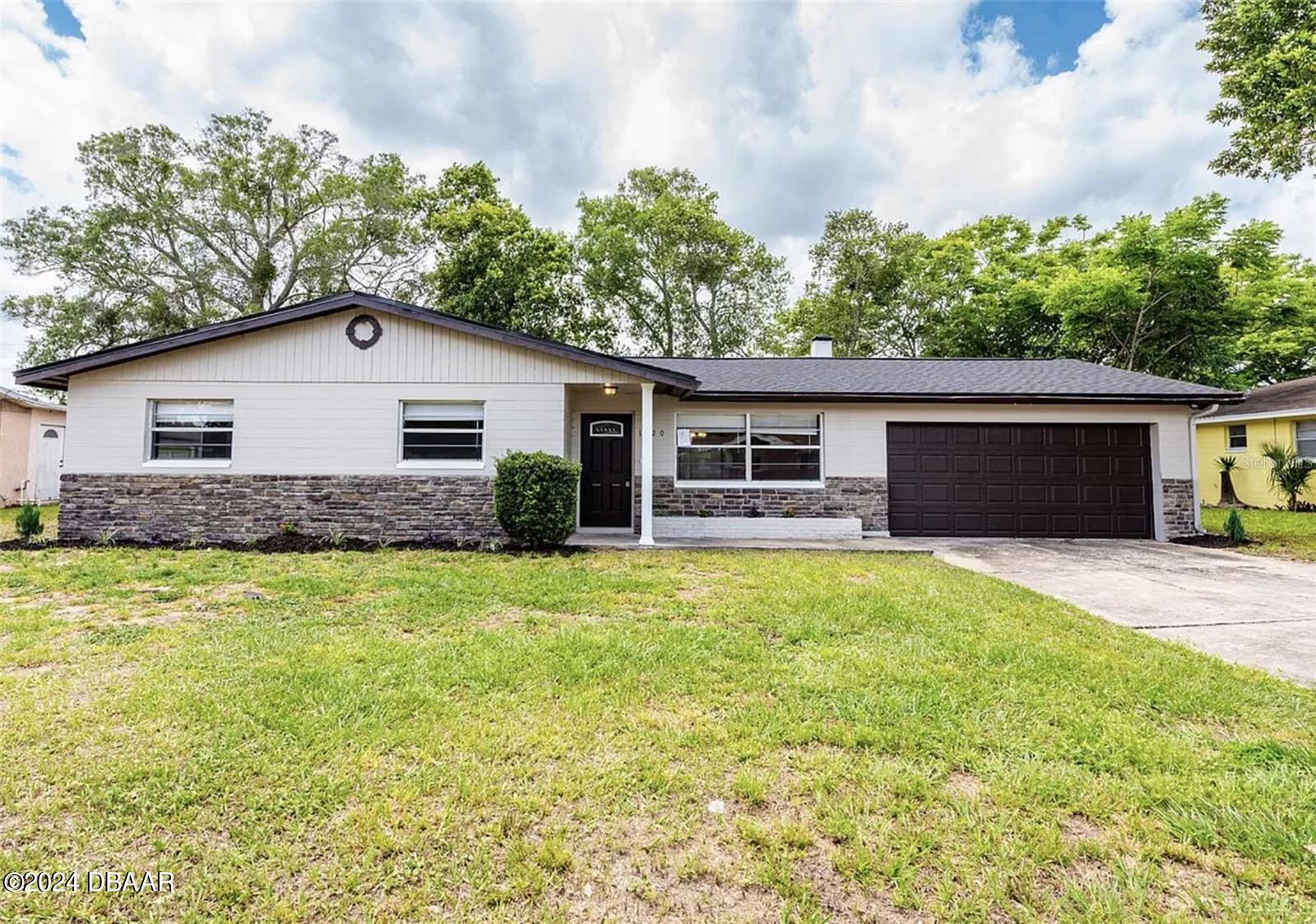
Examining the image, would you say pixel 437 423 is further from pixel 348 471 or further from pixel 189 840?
pixel 189 840

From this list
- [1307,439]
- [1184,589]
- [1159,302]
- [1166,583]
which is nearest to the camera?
[1184,589]

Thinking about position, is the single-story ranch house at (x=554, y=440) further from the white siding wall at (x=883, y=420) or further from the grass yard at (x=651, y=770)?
the grass yard at (x=651, y=770)

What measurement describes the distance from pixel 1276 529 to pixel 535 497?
1407 centimetres

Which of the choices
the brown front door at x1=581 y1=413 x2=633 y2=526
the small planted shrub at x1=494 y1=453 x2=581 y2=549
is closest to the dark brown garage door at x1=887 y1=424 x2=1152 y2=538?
the brown front door at x1=581 y1=413 x2=633 y2=526

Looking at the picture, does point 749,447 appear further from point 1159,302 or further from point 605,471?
point 1159,302

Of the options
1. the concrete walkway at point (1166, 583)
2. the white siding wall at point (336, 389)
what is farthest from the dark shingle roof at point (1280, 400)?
the white siding wall at point (336, 389)

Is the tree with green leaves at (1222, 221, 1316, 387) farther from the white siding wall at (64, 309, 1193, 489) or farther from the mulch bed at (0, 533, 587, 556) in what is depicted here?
the mulch bed at (0, 533, 587, 556)

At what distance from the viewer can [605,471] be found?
11.0 meters

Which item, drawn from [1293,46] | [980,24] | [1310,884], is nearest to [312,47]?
[980,24]

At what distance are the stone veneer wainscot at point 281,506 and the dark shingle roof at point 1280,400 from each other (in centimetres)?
1803

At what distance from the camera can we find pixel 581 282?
24984 millimetres

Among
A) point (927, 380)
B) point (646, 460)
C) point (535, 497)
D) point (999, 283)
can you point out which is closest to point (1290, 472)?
point (927, 380)

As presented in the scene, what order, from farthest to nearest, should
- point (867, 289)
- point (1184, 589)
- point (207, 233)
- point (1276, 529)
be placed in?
point (867, 289)
point (207, 233)
point (1276, 529)
point (1184, 589)

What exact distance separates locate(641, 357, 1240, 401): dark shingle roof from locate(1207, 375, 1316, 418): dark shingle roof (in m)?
5.75
